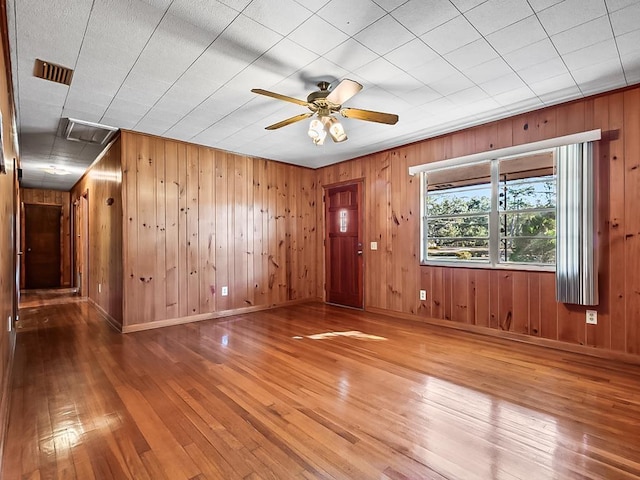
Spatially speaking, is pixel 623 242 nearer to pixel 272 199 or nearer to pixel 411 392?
pixel 411 392

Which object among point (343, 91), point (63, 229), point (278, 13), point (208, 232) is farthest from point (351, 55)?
point (63, 229)

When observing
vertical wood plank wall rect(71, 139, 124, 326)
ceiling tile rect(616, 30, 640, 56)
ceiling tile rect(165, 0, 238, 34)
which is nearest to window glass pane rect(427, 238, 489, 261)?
ceiling tile rect(616, 30, 640, 56)

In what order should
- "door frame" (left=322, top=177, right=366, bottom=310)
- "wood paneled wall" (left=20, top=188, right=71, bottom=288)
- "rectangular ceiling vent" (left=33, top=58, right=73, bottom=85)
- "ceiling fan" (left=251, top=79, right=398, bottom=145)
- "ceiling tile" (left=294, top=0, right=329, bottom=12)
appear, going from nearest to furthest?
1. "ceiling tile" (left=294, top=0, right=329, bottom=12)
2. "rectangular ceiling vent" (left=33, top=58, right=73, bottom=85)
3. "ceiling fan" (left=251, top=79, right=398, bottom=145)
4. "door frame" (left=322, top=177, right=366, bottom=310)
5. "wood paneled wall" (left=20, top=188, right=71, bottom=288)

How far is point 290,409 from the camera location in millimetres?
2080

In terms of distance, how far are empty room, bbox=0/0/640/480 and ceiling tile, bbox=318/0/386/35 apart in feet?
0.06

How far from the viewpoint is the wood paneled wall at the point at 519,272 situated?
288 centimetres

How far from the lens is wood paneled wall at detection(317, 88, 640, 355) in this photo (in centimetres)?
288

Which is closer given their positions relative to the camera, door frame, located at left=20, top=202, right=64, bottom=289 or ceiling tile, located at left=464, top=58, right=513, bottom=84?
Answer: ceiling tile, located at left=464, top=58, right=513, bottom=84

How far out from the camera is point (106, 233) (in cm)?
475

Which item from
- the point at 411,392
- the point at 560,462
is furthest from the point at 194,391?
the point at 560,462

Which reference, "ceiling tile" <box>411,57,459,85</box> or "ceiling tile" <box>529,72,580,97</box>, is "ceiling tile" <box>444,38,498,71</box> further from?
"ceiling tile" <box>529,72,580,97</box>

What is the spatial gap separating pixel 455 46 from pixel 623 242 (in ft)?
7.70

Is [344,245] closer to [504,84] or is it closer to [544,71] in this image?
[504,84]

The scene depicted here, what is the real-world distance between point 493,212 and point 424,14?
251cm
